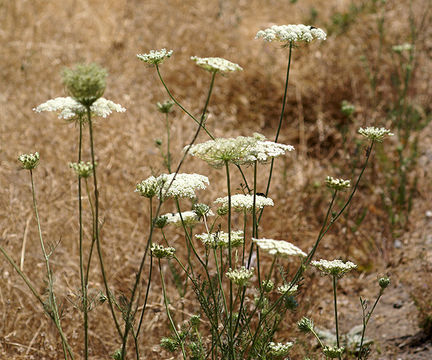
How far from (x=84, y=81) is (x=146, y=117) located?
3.00 m

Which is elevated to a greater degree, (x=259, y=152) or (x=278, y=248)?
(x=259, y=152)

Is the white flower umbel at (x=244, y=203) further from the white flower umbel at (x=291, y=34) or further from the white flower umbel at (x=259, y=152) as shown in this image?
the white flower umbel at (x=291, y=34)

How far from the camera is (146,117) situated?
445cm

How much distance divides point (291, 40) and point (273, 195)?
7.05ft

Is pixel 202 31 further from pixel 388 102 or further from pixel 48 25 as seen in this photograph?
pixel 388 102

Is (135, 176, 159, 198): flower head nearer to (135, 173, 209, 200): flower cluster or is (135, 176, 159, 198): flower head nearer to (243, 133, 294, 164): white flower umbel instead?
(135, 173, 209, 200): flower cluster

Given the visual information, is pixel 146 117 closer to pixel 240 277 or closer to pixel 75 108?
pixel 75 108

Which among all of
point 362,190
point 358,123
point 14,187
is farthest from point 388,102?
point 14,187

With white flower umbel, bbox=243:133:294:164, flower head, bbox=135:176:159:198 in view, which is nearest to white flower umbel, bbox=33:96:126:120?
flower head, bbox=135:176:159:198

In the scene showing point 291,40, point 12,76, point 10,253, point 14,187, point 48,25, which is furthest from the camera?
point 48,25

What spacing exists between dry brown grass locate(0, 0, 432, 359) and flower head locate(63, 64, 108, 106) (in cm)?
128

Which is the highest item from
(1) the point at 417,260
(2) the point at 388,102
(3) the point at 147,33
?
(3) the point at 147,33

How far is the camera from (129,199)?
3729 mm

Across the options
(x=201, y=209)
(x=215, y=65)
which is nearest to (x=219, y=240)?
(x=201, y=209)
